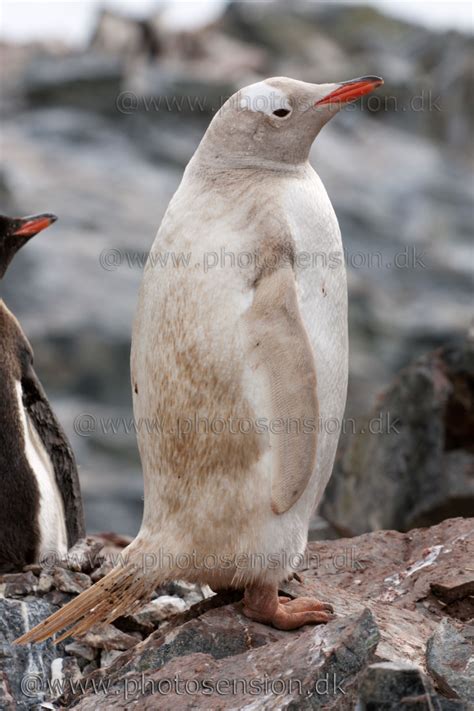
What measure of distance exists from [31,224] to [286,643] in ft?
8.84

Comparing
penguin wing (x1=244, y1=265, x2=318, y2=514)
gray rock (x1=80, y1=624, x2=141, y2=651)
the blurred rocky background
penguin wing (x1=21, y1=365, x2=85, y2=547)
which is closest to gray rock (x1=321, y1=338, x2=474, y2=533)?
the blurred rocky background

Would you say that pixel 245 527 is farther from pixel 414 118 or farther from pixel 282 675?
pixel 414 118

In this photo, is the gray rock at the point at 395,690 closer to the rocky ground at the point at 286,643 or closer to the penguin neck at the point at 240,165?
the rocky ground at the point at 286,643

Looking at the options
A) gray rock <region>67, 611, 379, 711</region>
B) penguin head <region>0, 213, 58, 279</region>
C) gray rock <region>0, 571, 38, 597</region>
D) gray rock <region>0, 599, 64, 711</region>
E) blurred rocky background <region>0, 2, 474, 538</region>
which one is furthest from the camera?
blurred rocky background <region>0, 2, 474, 538</region>

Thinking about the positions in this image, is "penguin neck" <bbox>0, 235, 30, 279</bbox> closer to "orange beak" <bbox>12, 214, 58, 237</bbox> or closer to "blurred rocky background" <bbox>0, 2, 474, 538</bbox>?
"orange beak" <bbox>12, 214, 58, 237</bbox>

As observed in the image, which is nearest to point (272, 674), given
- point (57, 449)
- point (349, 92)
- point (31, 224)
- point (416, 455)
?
point (349, 92)

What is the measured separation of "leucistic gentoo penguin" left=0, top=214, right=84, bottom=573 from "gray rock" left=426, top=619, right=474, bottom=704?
2029 millimetres

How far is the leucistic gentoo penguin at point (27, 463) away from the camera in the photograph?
4805 mm

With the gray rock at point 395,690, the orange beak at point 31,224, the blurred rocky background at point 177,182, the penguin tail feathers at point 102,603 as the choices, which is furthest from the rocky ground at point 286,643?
the blurred rocky background at point 177,182

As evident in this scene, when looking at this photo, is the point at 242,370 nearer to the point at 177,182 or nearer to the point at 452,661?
the point at 452,661

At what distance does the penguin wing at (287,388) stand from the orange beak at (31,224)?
2.06 meters

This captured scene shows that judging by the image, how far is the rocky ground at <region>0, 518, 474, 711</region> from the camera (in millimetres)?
2979

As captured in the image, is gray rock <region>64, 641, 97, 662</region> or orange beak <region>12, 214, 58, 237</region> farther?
orange beak <region>12, 214, 58, 237</region>

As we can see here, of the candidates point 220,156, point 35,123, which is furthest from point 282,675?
point 35,123
